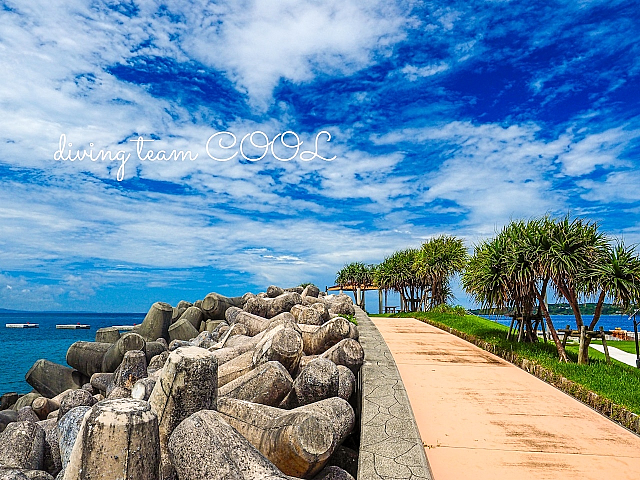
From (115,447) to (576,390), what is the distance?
6.01m

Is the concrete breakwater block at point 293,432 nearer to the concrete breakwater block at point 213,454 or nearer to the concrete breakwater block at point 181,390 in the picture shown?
the concrete breakwater block at point 181,390

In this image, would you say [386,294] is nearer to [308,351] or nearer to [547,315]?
[547,315]

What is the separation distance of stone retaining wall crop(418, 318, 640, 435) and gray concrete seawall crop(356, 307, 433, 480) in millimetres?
2510

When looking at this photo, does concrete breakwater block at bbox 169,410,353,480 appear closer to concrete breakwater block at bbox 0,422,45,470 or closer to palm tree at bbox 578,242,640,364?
concrete breakwater block at bbox 0,422,45,470

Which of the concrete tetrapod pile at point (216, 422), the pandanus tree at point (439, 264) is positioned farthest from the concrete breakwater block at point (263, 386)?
the pandanus tree at point (439, 264)

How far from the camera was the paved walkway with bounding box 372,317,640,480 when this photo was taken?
3973mm

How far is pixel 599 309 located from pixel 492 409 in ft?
16.2

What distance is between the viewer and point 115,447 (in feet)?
8.43

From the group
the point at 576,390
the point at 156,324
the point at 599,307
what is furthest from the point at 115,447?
the point at 156,324

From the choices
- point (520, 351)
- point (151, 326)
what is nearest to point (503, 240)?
point (520, 351)

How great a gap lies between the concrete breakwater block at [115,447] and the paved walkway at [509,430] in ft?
7.46

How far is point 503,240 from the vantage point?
11.0m

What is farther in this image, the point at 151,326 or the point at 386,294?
the point at 386,294

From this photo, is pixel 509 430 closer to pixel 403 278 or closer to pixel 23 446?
pixel 23 446
